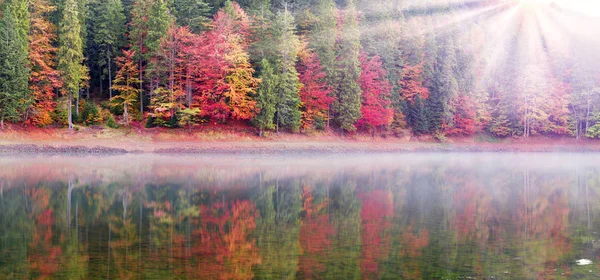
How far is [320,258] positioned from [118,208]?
8447mm

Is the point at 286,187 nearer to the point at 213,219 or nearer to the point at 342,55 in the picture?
the point at 213,219

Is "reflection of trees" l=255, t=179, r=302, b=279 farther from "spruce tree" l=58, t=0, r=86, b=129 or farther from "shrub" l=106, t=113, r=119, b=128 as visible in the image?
"spruce tree" l=58, t=0, r=86, b=129

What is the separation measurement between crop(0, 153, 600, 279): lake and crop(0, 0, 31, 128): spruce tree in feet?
59.7

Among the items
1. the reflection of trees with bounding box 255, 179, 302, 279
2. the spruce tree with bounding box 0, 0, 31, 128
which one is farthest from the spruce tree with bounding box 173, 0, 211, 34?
the reflection of trees with bounding box 255, 179, 302, 279

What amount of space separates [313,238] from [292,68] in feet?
137

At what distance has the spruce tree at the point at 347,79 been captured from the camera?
185ft

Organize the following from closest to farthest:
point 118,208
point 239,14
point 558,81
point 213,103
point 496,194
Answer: point 118,208
point 496,194
point 213,103
point 239,14
point 558,81

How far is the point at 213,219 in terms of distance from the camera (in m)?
15.7

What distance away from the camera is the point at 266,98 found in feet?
171

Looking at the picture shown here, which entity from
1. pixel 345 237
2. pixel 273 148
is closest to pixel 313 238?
pixel 345 237

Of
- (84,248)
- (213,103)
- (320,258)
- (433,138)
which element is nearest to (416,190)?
(320,258)

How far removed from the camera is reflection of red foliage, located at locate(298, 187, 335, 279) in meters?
10.5

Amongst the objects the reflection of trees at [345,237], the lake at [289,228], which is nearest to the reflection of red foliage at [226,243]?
the lake at [289,228]

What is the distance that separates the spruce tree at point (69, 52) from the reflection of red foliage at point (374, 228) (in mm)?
33133
